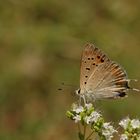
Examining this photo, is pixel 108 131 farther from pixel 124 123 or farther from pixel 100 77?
pixel 100 77

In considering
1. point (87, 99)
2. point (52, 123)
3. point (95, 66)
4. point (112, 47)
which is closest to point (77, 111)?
point (87, 99)

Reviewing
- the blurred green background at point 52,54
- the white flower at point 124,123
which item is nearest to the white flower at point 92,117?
the white flower at point 124,123

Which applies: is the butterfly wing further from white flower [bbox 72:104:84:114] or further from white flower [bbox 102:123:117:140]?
white flower [bbox 102:123:117:140]

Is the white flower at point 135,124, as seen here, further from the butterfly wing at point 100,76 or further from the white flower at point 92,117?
the butterfly wing at point 100,76

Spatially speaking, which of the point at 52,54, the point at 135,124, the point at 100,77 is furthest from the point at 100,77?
the point at 52,54

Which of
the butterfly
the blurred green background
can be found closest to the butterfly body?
the butterfly

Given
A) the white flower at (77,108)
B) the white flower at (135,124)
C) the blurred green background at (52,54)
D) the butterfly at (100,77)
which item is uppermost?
the blurred green background at (52,54)
